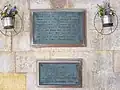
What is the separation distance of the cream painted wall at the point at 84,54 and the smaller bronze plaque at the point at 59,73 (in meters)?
0.08

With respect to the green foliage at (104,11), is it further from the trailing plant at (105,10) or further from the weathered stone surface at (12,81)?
the weathered stone surface at (12,81)

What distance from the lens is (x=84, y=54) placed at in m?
4.77

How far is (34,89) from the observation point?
479 cm

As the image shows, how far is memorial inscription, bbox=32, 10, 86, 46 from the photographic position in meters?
4.77

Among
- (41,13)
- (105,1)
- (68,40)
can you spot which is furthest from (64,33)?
(105,1)

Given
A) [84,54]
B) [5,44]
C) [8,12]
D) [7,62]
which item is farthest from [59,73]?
[8,12]

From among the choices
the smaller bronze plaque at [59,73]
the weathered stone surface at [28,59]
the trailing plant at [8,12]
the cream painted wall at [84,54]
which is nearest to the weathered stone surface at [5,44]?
the cream painted wall at [84,54]

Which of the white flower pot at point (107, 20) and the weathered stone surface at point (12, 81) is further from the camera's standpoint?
the weathered stone surface at point (12, 81)

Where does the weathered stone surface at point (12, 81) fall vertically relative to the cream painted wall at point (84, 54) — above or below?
below

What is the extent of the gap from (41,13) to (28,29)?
0.31 meters

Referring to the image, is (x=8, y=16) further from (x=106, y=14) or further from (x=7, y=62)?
(x=106, y=14)

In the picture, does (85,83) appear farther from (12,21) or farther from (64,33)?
(12,21)

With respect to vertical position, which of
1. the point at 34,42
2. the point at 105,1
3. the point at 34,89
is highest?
the point at 105,1

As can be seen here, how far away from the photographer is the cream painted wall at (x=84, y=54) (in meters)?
4.75
